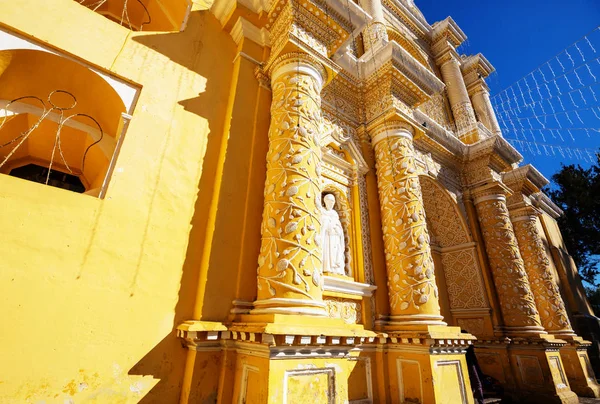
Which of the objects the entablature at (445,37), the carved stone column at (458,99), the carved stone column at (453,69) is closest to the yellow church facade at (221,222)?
the carved stone column at (458,99)

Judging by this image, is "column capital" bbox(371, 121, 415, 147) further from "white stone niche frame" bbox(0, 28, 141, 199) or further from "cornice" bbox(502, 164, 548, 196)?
"cornice" bbox(502, 164, 548, 196)

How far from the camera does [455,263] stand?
21.6ft

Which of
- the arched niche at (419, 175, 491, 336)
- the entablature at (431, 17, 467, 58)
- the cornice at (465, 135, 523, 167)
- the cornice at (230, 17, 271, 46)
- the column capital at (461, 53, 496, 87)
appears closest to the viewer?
the cornice at (230, 17, 271, 46)

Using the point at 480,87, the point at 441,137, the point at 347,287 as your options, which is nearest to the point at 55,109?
the point at 347,287

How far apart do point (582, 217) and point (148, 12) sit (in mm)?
17500

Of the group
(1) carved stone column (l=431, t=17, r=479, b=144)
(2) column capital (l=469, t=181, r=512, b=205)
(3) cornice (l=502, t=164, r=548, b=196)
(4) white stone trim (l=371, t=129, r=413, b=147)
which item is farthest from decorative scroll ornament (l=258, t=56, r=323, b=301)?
(3) cornice (l=502, t=164, r=548, b=196)

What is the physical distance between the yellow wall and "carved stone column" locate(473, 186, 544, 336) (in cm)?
598

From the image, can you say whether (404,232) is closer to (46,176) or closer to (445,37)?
(46,176)

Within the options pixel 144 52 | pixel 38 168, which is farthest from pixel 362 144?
pixel 38 168

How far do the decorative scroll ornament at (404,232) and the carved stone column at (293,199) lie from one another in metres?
1.65

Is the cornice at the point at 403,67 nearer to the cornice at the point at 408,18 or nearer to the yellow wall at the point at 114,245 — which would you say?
the yellow wall at the point at 114,245

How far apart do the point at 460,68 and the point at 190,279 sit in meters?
11.3

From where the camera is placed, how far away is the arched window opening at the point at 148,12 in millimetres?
4293

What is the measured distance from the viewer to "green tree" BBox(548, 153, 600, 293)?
41.6ft
